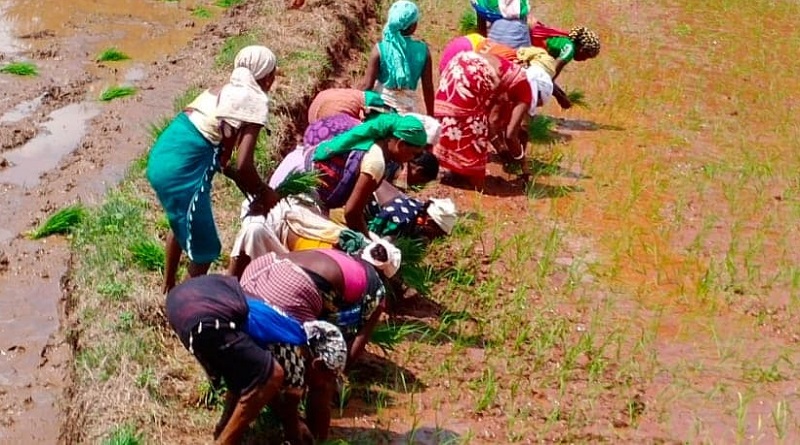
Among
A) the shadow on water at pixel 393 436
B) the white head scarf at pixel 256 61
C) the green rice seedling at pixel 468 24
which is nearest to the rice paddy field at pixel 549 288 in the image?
the shadow on water at pixel 393 436

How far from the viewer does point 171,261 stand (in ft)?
15.3

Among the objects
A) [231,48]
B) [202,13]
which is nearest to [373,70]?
[231,48]

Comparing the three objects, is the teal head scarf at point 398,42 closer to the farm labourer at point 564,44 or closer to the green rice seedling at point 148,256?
the farm labourer at point 564,44

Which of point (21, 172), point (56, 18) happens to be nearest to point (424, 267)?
point (21, 172)

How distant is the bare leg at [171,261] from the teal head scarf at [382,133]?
2.80ft

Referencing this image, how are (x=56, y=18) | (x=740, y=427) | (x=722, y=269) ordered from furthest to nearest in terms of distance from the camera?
1. (x=56, y=18)
2. (x=722, y=269)
3. (x=740, y=427)

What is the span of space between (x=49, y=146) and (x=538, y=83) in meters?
3.80

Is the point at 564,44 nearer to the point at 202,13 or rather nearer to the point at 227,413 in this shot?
the point at 227,413

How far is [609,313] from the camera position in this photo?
5199 mm

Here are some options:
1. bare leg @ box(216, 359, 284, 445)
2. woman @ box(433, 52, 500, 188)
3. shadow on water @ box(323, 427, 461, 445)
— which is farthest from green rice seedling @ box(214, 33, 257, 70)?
bare leg @ box(216, 359, 284, 445)

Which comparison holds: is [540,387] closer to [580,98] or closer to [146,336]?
[146,336]

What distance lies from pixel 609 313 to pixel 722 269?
0.95 metres

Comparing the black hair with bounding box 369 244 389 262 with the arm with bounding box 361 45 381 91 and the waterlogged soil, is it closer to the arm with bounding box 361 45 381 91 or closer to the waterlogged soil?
the waterlogged soil

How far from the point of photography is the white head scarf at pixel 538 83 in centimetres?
670
